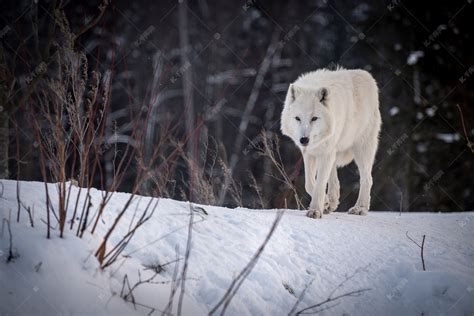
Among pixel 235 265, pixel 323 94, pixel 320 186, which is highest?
pixel 323 94

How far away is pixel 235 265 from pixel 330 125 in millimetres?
2261

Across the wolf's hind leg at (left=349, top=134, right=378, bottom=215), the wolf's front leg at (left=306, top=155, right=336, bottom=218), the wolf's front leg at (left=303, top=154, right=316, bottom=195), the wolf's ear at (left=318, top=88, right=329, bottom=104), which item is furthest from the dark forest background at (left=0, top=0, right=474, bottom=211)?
the wolf's ear at (left=318, top=88, right=329, bottom=104)

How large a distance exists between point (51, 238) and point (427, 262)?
8.71ft

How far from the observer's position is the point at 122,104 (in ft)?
47.8

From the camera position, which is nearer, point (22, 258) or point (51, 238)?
point (22, 258)

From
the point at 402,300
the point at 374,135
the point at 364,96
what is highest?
the point at 364,96

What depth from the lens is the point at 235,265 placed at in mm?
2555

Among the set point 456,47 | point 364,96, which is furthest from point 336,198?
point 456,47

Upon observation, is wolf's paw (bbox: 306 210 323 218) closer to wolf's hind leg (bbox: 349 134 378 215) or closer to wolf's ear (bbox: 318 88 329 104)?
wolf's hind leg (bbox: 349 134 378 215)

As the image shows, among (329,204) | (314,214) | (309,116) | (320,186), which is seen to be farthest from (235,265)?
(329,204)

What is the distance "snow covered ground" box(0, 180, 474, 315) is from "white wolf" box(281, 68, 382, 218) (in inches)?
32.2

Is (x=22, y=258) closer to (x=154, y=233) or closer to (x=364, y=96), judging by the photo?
(x=154, y=233)

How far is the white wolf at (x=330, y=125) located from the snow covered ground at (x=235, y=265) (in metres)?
0.82

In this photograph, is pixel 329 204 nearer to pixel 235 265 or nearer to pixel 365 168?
pixel 365 168
